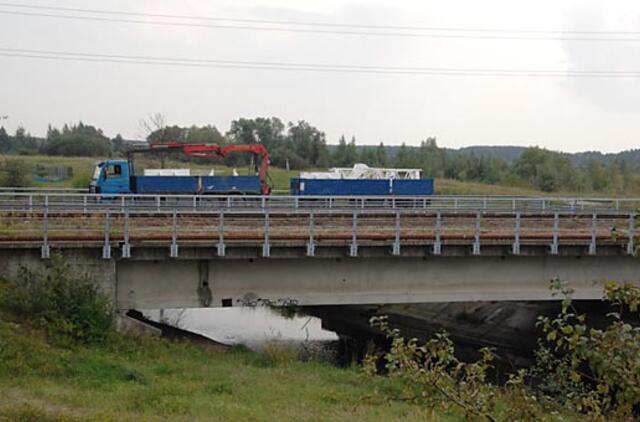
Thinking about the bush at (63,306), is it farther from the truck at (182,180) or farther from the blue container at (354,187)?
the blue container at (354,187)

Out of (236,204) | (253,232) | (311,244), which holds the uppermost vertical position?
(236,204)

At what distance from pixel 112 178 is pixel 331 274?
21.3 meters

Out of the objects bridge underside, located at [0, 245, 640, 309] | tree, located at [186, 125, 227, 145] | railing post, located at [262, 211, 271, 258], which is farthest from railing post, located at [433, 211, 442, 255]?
tree, located at [186, 125, 227, 145]

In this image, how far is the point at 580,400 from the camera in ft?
19.3

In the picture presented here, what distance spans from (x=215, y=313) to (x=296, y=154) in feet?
281

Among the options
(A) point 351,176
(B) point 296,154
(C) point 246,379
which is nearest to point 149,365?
(C) point 246,379

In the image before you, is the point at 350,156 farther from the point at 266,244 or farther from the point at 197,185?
the point at 266,244

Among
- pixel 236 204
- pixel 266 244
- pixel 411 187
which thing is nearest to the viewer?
pixel 266 244

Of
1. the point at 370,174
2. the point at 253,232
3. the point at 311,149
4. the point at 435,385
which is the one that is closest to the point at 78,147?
the point at 311,149

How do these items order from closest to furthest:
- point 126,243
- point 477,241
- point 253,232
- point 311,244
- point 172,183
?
point 126,243 → point 311,244 → point 253,232 → point 477,241 → point 172,183

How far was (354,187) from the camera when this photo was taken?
148 feet

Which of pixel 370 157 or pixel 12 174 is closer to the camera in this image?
pixel 12 174

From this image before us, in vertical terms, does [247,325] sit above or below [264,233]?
below

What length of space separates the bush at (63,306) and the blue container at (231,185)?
877 inches
